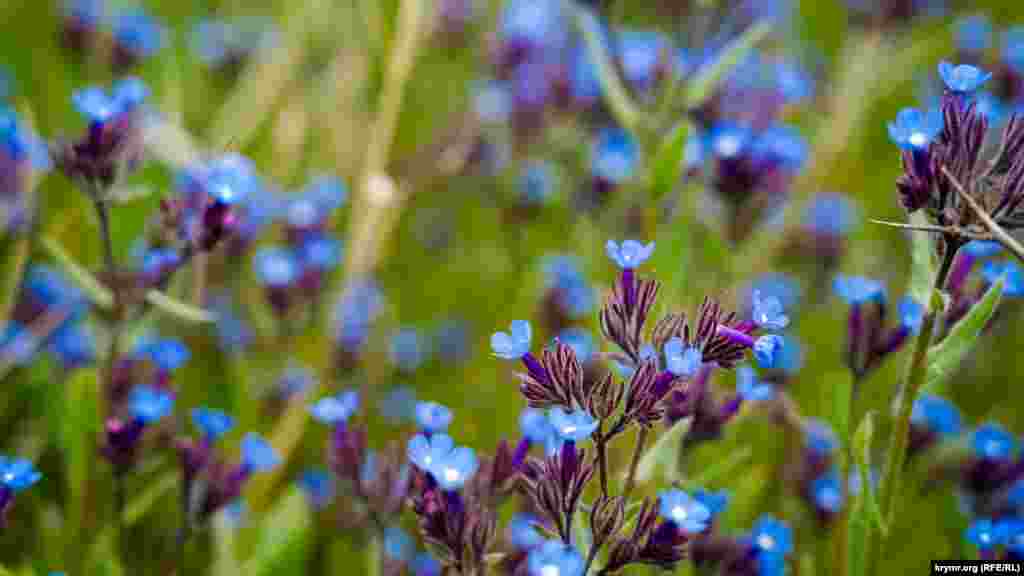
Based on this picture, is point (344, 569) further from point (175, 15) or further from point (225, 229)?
point (175, 15)

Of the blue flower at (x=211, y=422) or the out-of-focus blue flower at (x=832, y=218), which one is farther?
the out-of-focus blue flower at (x=832, y=218)

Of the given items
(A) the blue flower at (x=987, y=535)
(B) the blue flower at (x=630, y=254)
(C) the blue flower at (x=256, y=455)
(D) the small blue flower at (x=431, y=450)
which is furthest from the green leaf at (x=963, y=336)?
(C) the blue flower at (x=256, y=455)

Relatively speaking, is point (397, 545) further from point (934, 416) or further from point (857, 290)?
point (934, 416)

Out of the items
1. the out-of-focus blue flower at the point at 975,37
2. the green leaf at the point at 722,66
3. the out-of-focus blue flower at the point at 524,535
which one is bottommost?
the out-of-focus blue flower at the point at 524,535

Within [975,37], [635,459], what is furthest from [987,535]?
[975,37]

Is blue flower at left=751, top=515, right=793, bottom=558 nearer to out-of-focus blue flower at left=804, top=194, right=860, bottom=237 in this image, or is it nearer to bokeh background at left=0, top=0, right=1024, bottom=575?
bokeh background at left=0, top=0, right=1024, bottom=575

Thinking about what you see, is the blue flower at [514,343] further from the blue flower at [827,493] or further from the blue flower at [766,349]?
the blue flower at [827,493]

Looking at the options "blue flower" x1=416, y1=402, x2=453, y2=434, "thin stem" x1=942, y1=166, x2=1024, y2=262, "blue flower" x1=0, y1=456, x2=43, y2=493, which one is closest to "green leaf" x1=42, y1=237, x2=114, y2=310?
"blue flower" x1=0, y1=456, x2=43, y2=493
